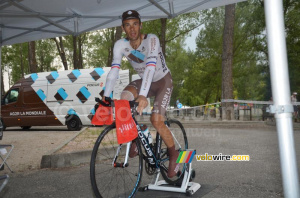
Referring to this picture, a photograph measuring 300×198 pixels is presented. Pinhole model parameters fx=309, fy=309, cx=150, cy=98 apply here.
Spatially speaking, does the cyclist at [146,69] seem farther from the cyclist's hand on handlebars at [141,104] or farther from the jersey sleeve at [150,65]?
the cyclist's hand on handlebars at [141,104]

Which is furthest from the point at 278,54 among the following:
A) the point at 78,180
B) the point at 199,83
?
the point at 199,83

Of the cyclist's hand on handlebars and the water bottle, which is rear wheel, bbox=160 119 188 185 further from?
the cyclist's hand on handlebars

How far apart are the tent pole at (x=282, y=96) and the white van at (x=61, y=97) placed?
1355 centimetres

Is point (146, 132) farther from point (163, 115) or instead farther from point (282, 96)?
point (282, 96)

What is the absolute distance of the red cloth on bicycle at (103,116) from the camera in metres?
3.62

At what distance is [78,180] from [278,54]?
13.4 ft

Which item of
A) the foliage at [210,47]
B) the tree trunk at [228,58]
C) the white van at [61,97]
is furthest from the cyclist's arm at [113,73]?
the foliage at [210,47]

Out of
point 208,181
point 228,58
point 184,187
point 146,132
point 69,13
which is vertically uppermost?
point 228,58

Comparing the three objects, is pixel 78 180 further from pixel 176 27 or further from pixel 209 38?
pixel 209 38

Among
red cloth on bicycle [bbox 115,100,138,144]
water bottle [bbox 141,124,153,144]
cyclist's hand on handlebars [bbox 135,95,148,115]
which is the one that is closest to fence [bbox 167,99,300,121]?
water bottle [bbox 141,124,153,144]

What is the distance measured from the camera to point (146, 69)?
3840mm

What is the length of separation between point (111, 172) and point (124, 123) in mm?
1193

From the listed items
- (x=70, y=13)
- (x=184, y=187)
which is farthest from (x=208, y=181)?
(x=70, y=13)

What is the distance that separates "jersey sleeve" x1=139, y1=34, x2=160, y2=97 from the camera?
147 inches
